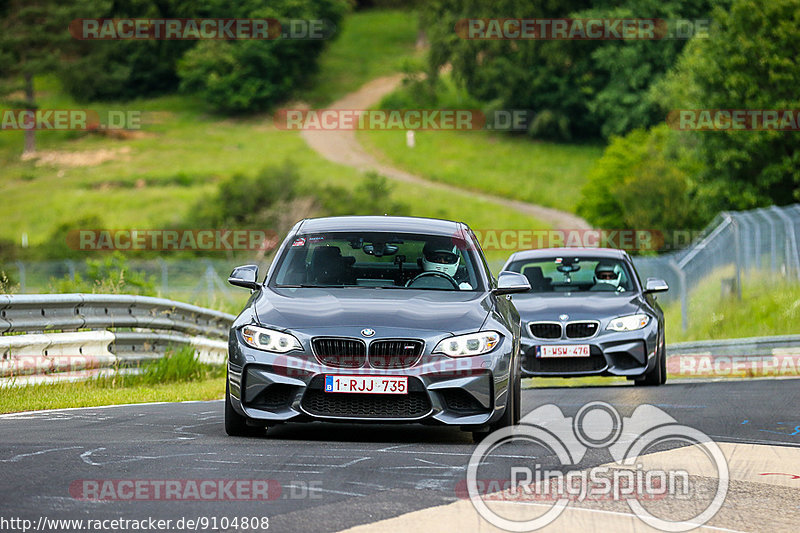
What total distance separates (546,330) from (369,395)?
7.19m

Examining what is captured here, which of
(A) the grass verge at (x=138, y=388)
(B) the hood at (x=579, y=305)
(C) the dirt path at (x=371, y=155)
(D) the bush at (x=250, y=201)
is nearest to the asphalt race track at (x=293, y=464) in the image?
(A) the grass verge at (x=138, y=388)

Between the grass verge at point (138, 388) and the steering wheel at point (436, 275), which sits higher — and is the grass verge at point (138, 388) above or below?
below

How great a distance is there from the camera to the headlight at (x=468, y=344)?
9031 millimetres

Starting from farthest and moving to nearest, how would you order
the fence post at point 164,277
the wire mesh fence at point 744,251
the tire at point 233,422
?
the fence post at point 164,277, the wire mesh fence at point 744,251, the tire at point 233,422

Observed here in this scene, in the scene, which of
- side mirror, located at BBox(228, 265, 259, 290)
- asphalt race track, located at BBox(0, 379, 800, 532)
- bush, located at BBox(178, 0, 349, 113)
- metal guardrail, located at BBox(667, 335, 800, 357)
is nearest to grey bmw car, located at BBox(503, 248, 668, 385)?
asphalt race track, located at BBox(0, 379, 800, 532)

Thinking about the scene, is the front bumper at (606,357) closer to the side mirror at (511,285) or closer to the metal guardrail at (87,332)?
the metal guardrail at (87,332)

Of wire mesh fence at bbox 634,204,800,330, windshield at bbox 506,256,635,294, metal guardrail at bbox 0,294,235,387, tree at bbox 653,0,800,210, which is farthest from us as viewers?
tree at bbox 653,0,800,210

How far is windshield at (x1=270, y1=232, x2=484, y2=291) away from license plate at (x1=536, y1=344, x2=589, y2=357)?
519 cm

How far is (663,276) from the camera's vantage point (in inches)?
1347

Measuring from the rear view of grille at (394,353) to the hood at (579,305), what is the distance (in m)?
6.98

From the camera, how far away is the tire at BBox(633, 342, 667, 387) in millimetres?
15914

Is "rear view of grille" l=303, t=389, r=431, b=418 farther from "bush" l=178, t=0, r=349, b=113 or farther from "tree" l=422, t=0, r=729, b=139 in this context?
"bush" l=178, t=0, r=349, b=113

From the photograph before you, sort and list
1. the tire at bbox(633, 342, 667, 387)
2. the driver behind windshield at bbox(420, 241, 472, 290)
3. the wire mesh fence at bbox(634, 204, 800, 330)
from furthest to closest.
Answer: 1. the wire mesh fence at bbox(634, 204, 800, 330)
2. the tire at bbox(633, 342, 667, 387)
3. the driver behind windshield at bbox(420, 241, 472, 290)

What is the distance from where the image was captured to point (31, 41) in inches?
4245
